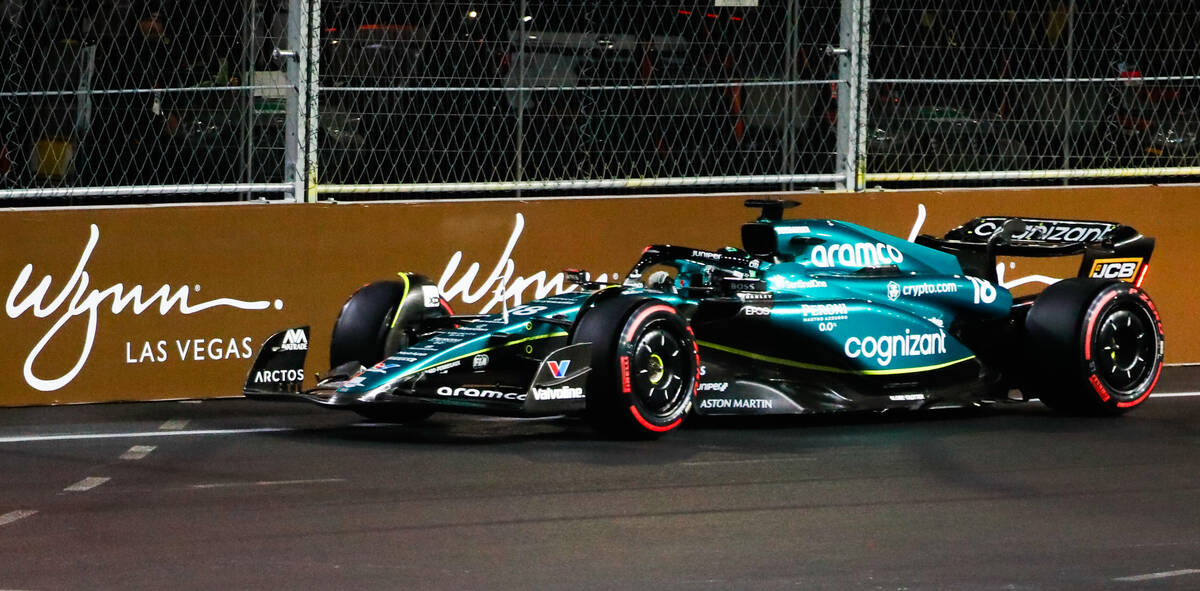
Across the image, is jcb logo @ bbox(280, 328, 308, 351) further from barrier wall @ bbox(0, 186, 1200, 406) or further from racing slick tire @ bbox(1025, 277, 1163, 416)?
racing slick tire @ bbox(1025, 277, 1163, 416)

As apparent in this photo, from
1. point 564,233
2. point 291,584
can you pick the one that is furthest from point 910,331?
point 291,584

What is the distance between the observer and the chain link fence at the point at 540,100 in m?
10.2

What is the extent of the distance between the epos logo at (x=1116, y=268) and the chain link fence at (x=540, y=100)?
1.85 m

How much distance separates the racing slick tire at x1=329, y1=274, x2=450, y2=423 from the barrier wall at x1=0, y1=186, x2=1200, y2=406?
114 centimetres

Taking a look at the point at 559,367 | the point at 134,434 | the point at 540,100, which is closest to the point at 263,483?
the point at 559,367

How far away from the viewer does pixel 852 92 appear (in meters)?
11.1

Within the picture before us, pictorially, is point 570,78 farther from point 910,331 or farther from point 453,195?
point 910,331

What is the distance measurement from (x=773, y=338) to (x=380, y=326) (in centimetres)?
191

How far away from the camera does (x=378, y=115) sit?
10.7 m

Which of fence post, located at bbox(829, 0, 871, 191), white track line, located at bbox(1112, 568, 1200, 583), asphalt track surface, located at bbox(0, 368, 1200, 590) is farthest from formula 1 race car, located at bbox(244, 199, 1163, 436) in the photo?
white track line, located at bbox(1112, 568, 1200, 583)

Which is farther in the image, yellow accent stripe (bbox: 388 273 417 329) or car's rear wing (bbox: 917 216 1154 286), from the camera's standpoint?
car's rear wing (bbox: 917 216 1154 286)

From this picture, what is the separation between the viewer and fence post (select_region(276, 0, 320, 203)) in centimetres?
1018

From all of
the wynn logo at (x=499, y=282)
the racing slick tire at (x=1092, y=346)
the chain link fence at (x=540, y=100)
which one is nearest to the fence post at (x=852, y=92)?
the chain link fence at (x=540, y=100)

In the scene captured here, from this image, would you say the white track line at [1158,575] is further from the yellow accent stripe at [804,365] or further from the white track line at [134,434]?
the white track line at [134,434]
